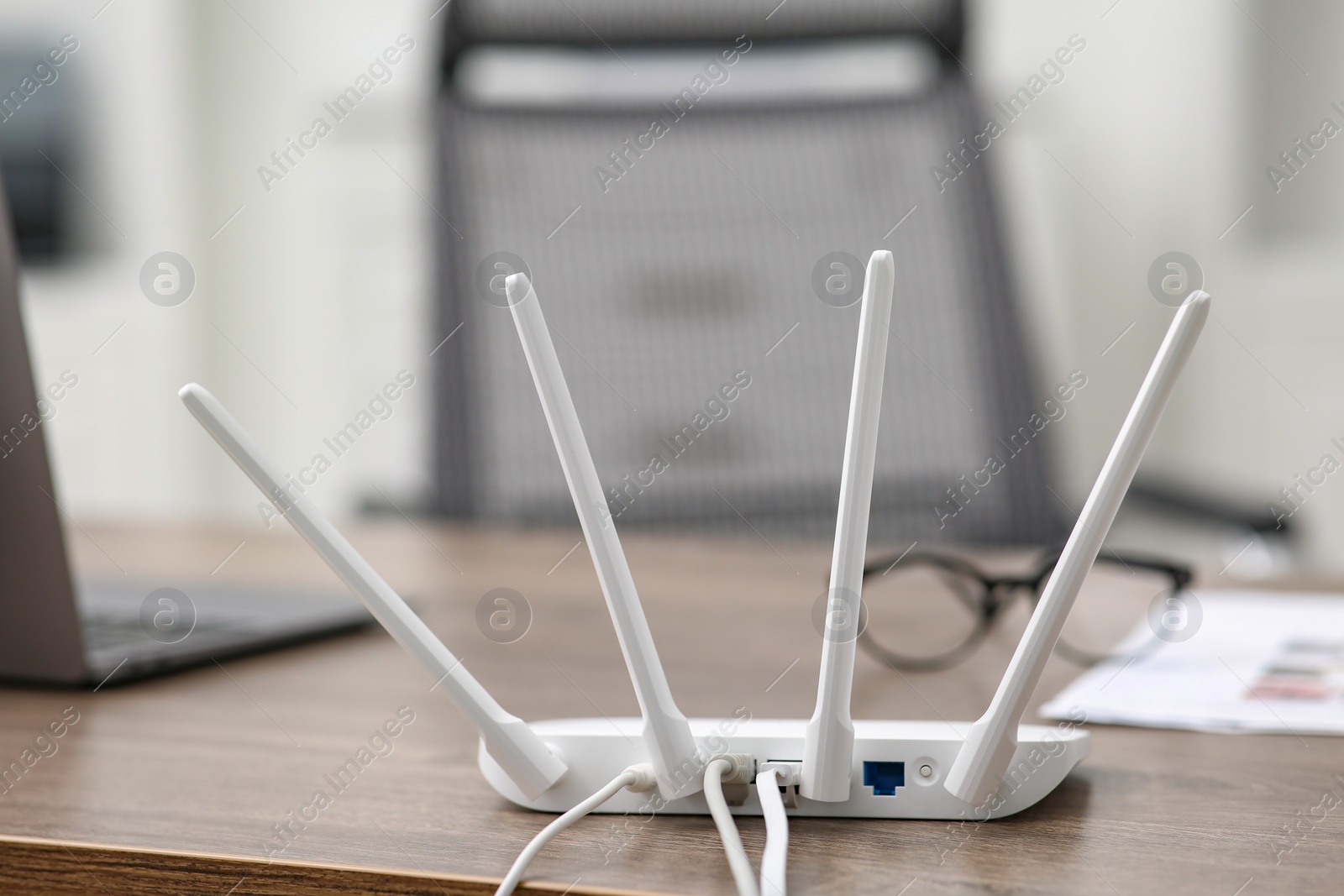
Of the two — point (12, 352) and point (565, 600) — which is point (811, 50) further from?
point (12, 352)

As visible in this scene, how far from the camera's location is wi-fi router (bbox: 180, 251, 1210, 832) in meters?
0.25

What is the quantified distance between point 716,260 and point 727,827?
996 mm

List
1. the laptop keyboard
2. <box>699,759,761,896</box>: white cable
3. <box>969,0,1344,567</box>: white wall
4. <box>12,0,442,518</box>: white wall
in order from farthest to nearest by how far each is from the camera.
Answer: <box>12,0,442,518</box>: white wall
<box>969,0,1344,567</box>: white wall
the laptop keyboard
<box>699,759,761,896</box>: white cable

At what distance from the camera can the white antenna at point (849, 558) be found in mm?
242

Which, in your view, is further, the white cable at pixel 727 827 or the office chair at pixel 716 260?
the office chair at pixel 716 260

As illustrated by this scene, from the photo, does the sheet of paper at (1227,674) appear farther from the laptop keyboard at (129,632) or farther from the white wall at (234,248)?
the white wall at (234,248)

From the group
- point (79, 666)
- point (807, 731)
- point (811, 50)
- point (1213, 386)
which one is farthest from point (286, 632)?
point (1213, 386)

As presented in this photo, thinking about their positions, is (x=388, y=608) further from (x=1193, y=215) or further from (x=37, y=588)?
(x=1193, y=215)

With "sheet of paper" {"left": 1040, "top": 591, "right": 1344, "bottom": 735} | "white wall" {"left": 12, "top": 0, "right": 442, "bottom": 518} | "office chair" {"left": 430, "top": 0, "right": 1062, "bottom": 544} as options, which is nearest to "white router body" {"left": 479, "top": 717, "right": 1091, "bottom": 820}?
"sheet of paper" {"left": 1040, "top": 591, "right": 1344, "bottom": 735}

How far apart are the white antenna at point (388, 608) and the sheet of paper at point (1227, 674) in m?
0.20

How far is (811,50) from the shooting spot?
1.21m

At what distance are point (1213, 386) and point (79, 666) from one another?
1.87 metres

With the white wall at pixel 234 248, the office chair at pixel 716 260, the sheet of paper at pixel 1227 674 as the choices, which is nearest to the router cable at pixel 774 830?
the sheet of paper at pixel 1227 674

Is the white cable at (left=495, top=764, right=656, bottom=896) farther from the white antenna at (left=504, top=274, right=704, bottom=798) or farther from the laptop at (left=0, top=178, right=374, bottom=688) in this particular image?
the laptop at (left=0, top=178, right=374, bottom=688)
